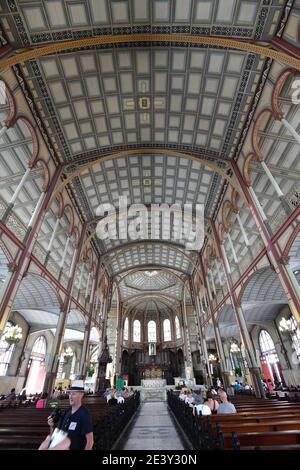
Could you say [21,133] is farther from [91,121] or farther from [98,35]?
[98,35]

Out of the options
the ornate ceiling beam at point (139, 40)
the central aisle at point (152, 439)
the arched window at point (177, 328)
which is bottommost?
the central aisle at point (152, 439)

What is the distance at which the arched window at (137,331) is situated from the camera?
38750mm

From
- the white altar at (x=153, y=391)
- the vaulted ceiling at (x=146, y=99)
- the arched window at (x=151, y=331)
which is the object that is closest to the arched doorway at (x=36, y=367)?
the white altar at (x=153, y=391)

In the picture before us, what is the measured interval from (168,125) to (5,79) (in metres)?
8.68

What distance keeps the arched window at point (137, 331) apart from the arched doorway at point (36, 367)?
1776 centimetres

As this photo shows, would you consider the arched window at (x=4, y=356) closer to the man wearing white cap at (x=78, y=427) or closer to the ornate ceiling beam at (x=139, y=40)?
the ornate ceiling beam at (x=139, y=40)

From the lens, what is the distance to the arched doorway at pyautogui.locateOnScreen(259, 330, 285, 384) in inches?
848

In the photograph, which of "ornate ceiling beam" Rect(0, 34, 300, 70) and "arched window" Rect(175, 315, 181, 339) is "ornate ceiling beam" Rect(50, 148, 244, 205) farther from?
"arched window" Rect(175, 315, 181, 339)

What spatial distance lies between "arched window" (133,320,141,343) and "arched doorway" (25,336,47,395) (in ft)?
58.3

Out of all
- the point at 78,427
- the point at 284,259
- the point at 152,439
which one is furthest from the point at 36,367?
the point at 78,427

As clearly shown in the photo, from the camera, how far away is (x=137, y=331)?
39.7 m

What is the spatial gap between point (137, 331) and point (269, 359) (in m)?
22.5

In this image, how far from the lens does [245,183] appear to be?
13508 millimetres
